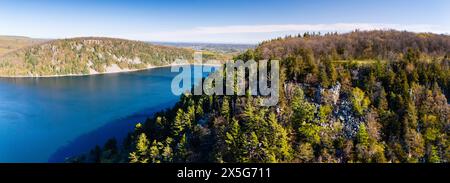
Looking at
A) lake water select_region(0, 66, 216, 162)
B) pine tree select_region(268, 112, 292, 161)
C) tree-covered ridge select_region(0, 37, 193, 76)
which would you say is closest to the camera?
pine tree select_region(268, 112, 292, 161)

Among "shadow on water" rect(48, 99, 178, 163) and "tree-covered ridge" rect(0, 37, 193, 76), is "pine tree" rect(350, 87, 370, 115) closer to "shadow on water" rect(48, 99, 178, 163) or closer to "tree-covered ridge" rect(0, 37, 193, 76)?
"shadow on water" rect(48, 99, 178, 163)

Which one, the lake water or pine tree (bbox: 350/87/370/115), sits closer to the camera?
pine tree (bbox: 350/87/370/115)

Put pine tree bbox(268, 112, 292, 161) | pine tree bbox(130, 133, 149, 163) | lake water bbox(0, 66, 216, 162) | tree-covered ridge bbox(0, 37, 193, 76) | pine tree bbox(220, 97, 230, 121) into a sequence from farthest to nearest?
tree-covered ridge bbox(0, 37, 193, 76) < lake water bbox(0, 66, 216, 162) < pine tree bbox(220, 97, 230, 121) < pine tree bbox(130, 133, 149, 163) < pine tree bbox(268, 112, 292, 161)

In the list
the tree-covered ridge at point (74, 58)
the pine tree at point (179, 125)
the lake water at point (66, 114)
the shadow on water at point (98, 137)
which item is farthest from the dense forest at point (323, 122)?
the tree-covered ridge at point (74, 58)

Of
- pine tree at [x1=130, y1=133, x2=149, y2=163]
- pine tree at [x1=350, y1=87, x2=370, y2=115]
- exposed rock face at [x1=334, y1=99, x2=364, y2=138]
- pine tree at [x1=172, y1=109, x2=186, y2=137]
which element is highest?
pine tree at [x1=350, y1=87, x2=370, y2=115]

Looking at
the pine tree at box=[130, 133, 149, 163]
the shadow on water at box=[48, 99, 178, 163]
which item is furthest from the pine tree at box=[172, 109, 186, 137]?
the shadow on water at box=[48, 99, 178, 163]

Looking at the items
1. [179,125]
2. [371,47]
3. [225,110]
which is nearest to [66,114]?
[179,125]
